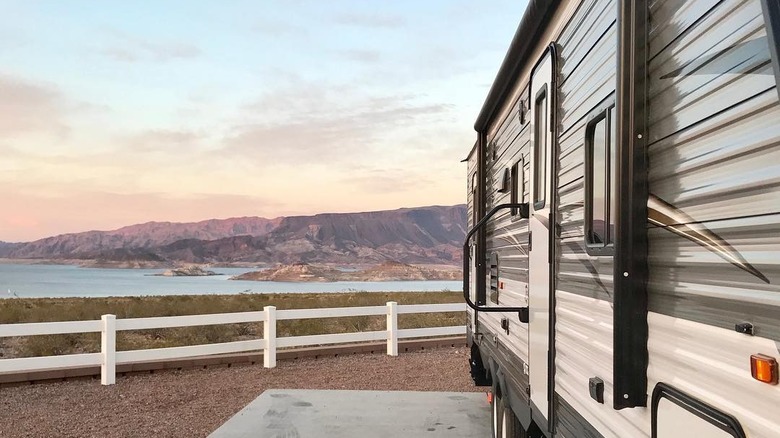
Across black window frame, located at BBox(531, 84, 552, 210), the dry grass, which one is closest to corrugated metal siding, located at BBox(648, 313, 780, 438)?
black window frame, located at BBox(531, 84, 552, 210)

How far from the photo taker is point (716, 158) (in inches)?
73.3

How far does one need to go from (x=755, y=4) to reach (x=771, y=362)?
2.77 ft

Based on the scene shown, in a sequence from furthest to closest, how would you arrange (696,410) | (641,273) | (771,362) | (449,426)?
(449,426) < (641,273) < (696,410) < (771,362)

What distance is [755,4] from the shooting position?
5.41 ft

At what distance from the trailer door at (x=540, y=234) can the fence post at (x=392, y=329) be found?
8989 mm

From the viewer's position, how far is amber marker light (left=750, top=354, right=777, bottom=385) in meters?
1.56

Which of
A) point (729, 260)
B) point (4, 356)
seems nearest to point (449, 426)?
point (729, 260)

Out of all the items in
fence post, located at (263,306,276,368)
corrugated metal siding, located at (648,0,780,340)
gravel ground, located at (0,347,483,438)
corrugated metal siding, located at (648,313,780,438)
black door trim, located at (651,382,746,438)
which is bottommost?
gravel ground, located at (0,347,483,438)

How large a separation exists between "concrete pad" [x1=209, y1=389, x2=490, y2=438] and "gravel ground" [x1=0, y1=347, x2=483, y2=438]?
0.74 meters

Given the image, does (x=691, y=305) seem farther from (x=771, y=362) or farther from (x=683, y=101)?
(x=683, y=101)

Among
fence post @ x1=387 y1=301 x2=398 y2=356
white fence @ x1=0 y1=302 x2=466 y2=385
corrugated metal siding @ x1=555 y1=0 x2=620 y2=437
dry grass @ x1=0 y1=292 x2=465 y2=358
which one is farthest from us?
dry grass @ x1=0 y1=292 x2=465 y2=358

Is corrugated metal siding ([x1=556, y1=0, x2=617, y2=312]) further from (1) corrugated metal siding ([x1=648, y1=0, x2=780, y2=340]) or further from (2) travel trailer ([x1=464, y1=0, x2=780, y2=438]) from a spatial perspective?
(1) corrugated metal siding ([x1=648, y1=0, x2=780, y2=340])

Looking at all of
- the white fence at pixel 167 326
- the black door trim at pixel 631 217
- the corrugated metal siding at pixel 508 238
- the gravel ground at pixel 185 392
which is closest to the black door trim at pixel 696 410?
the black door trim at pixel 631 217

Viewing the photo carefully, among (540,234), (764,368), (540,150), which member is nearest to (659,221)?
(764,368)
